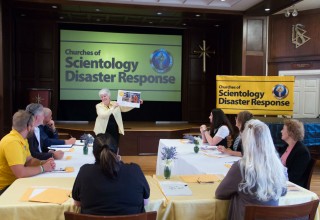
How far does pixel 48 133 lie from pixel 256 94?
3.90 meters

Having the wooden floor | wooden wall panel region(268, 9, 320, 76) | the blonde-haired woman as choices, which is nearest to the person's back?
the blonde-haired woman

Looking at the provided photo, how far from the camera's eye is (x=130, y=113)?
996cm

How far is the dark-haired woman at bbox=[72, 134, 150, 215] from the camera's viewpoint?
70.5 inches

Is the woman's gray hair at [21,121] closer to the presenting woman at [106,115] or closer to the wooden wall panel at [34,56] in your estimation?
the presenting woman at [106,115]

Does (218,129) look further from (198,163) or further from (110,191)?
(110,191)

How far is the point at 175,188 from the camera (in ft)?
7.82

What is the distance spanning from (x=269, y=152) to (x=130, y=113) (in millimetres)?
8098

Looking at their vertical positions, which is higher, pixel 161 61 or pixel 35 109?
pixel 161 61

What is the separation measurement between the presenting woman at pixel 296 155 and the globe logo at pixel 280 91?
341 cm

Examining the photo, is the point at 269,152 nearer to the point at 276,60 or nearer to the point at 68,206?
the point at 68,206

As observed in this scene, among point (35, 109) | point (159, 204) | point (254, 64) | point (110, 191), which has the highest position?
point (254, 64)

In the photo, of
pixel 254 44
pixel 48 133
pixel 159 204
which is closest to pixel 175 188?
pixel 159 204

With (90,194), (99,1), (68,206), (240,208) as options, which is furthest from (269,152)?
(99,1)

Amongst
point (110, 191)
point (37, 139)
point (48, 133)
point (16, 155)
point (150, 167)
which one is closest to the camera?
point (110, 191)
